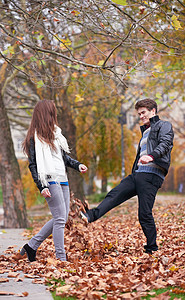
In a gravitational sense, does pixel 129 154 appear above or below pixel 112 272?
above

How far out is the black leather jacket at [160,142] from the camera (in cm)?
505

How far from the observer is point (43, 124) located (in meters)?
5.20

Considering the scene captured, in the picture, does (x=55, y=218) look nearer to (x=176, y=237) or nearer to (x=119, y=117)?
(x=176, y=237)

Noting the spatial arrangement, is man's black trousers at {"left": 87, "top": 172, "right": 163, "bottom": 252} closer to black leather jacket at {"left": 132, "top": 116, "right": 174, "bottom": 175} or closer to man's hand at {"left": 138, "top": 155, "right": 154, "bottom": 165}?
black leather jacket at {"left": 132, "top": 116, "right": 174, "bottom": 175}

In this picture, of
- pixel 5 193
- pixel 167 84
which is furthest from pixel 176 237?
pixel 167 84

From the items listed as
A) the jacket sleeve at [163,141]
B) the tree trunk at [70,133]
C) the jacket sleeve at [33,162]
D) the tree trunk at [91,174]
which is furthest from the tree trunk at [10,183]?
the tree trunk at [91,174]

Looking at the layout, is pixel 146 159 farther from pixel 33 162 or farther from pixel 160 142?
pixel 33 162

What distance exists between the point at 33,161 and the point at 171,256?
79.7 inches

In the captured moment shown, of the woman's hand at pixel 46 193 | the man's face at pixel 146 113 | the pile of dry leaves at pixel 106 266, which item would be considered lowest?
the pile of dry leaves at pixel 106 266

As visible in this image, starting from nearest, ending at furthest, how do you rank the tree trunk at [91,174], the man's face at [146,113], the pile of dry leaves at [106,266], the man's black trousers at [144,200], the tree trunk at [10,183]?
the pile of dry leaves at [106,266]
the man's black trousers at [144,200]
the man's face at [146,113]
the tree trunk at [10,183]
the tree trunk at [91,174]

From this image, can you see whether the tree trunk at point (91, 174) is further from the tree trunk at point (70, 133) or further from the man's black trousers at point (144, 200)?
the man's black trousers at point (144, 200)

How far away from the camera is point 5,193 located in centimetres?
1166

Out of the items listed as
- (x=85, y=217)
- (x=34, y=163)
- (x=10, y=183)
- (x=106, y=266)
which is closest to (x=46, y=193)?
(x=34, y=163)

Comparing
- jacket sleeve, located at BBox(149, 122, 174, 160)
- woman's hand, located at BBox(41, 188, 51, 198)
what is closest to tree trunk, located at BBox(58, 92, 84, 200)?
jacket sleeve, located at BBox(149, 122, 174, 160)
